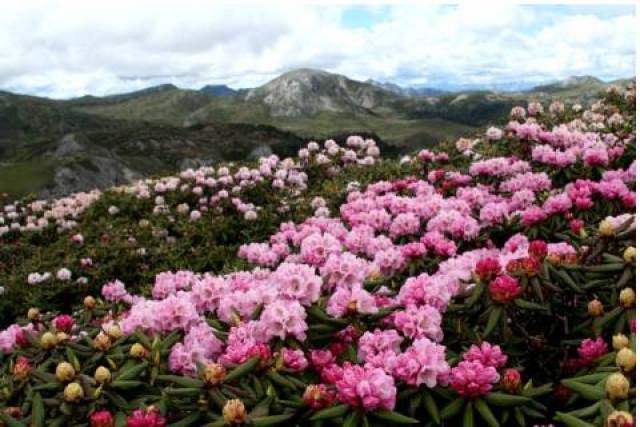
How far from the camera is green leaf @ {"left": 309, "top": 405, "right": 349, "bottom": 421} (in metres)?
2.98

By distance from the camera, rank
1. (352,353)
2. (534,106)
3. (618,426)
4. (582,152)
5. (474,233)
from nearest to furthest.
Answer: (618,426) → (352,353) → (474,233) → (582,152) → (534,106)

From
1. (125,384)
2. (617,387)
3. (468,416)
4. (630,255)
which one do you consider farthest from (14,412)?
(630,255)

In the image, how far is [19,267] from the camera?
36.3ft

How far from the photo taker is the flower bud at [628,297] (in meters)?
3.56

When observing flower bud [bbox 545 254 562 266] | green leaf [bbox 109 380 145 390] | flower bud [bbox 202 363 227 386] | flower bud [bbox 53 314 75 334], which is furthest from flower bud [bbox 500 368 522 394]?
flower bud [bbox 53 314 75 334]

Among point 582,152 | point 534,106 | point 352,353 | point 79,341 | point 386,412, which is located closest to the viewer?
point 386,412

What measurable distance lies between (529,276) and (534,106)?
10036 mm

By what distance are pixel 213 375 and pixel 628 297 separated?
84.7 inches

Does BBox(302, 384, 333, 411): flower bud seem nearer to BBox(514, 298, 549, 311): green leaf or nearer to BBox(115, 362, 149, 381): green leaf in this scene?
BBox(115, 362, 149, 381): green leaf

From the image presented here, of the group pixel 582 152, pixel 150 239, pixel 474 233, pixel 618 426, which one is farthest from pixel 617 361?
pixel 150 239

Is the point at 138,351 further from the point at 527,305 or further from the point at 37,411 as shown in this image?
the point at 527,305

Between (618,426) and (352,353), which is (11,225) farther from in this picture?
(618,426)

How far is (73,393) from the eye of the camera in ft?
11.5

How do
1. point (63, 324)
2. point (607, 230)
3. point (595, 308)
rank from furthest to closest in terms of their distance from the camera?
point (63, 324)
point (607, 230)
point (595, 308)
